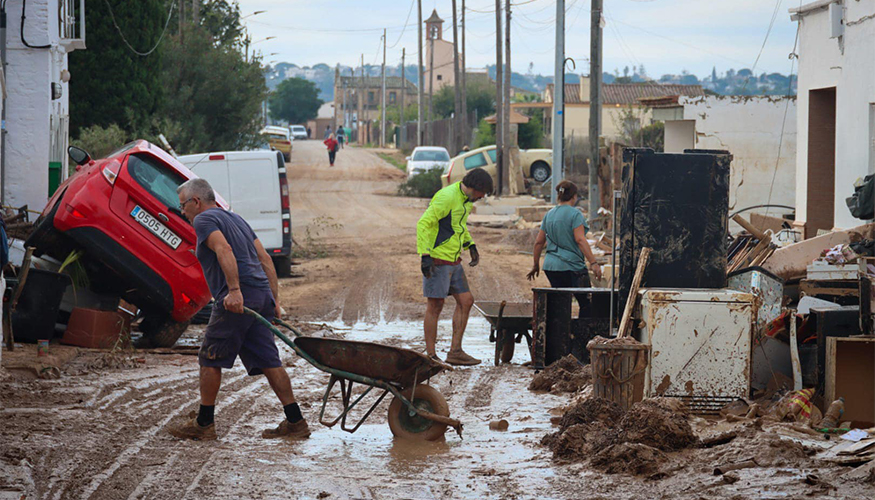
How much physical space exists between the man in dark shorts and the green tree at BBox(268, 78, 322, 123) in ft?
391

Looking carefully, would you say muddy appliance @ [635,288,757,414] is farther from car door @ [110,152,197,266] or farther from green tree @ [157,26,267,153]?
green tree @ [157,26,267,153]

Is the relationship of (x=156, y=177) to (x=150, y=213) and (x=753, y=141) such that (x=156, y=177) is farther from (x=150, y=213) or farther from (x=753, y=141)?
(x=753, y=141)

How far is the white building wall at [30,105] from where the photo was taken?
46.7ft

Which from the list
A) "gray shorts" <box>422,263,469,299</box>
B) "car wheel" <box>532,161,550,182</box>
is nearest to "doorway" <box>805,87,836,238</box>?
"gray shorts" <box>422,263,469,299</box>

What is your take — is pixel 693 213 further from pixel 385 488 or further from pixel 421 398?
pixel 385 488

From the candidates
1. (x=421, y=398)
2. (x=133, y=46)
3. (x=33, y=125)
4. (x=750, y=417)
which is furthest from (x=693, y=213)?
(x=133, y=46)

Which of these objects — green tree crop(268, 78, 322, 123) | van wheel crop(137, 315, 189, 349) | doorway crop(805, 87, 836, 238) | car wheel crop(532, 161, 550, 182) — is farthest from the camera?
green tree crop(268, 78, 322, 123)

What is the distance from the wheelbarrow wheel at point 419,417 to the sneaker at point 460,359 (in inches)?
107

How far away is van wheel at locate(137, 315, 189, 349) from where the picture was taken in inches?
400

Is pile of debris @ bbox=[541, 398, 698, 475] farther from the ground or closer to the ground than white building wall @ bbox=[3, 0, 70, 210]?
closer to the ground

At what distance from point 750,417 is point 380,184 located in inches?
1336

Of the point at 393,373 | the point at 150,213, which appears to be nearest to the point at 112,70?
the point at 150,213

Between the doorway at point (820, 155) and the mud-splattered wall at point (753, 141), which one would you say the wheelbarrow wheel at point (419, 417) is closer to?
the doorway at point (820, 155)

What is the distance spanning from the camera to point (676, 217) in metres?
7.75
